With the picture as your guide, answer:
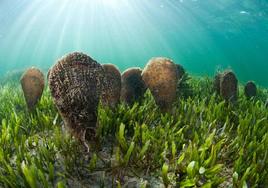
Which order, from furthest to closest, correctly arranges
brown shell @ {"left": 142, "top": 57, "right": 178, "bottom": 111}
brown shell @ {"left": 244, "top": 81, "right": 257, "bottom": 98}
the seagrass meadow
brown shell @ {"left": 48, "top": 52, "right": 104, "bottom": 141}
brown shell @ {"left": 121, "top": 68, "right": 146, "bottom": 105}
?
brown shell @ {"left": 244, "top": 81, "right": 257, "bottom": 98}
brown shell @ {"left": 121, "top": 68, "right": 146, "bottom": 105}
brown shell @ {"left": 142, "top": 57, "right": 178, "bottom": 111}
brown shell @ {"left": 48, "top": 52, "right": 104, "bottom": 141}
the seagrass meadow

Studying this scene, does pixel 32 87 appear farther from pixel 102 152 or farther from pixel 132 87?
pixel 102 152

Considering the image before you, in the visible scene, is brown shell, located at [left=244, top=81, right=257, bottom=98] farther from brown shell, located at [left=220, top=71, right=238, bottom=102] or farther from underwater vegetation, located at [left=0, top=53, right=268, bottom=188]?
underwater vegetation, located at [left=0, top=53, right=268, bottom=188]

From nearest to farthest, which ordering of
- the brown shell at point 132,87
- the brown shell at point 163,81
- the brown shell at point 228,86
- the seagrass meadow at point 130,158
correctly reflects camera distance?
the seagrass meadow at point 130,158 < the brown shell at point 163,81 < the brown shell at point 132,87 < the brown shell at point 228,86

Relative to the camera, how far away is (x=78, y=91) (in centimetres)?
342

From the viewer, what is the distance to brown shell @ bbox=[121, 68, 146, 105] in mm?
5500

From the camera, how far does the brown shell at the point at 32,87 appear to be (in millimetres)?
5035

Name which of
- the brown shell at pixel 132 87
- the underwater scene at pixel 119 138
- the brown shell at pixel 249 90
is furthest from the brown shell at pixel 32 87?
the brown shell at pixel 249 90

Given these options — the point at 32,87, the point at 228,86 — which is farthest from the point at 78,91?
the point at 228,86

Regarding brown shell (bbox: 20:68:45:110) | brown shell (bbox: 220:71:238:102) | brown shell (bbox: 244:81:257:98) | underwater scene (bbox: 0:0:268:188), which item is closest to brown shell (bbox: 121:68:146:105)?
underwater scene (bbox: 0:0:268:188)

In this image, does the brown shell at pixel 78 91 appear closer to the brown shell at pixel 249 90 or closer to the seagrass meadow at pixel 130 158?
the seagrass meadow at pixel 130 158

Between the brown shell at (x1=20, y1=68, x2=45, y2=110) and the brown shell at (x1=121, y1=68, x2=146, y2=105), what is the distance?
1437 millimetres

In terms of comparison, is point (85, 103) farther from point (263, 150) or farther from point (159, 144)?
point (263, 150)

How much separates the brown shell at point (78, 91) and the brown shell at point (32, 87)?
1.61 m

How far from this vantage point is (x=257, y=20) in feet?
131
